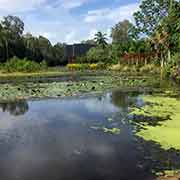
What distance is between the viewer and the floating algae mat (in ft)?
34.4

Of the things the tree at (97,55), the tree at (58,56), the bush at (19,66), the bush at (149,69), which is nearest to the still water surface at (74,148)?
the bush at (149,69)

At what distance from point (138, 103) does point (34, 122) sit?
6684 millimetres

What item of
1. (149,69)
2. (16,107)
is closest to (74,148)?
(16,107)

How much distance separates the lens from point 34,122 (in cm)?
1409

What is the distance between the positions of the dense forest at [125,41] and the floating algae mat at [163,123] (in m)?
13.7

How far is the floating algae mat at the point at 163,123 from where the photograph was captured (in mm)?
10484

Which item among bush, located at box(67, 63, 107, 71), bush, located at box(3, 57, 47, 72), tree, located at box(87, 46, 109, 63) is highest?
tree, located at box(87, 46, 109, 63)

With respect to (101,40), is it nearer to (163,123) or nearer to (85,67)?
(85,67)

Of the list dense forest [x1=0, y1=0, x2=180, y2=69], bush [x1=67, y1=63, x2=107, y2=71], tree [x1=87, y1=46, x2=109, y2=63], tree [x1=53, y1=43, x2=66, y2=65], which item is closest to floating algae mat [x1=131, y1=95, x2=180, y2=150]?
dense forest [x1=0, y1=0, x2=180, y2=69]

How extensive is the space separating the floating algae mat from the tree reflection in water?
16.6 feet

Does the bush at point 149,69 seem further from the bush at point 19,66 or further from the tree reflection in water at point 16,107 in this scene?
the tree reflection in water at point 16,107

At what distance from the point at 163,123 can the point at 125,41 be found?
64.7 metres

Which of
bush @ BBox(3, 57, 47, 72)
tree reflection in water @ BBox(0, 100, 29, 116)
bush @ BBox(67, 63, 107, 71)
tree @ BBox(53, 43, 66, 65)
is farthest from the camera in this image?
tree @ BBox(53, 43, 66, 65)

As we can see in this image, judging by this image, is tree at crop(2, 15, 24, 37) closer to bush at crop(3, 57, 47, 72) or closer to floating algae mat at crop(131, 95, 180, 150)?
bush at crop(3, 57, 47, 72)
